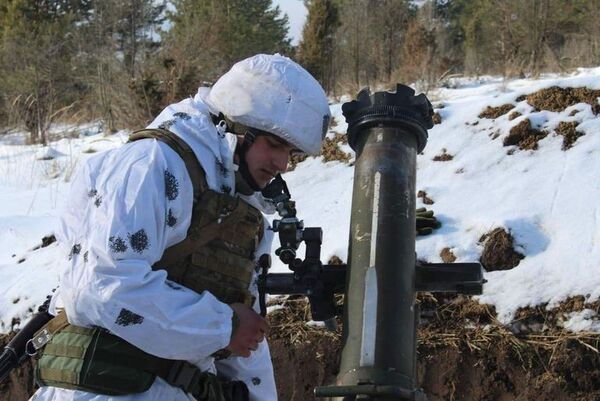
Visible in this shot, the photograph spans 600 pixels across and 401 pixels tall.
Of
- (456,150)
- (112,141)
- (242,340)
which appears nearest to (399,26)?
(112,141)

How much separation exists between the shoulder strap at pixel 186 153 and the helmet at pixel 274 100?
0.20 metres

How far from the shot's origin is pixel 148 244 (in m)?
1.92

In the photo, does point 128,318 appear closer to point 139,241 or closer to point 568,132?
point 139,241

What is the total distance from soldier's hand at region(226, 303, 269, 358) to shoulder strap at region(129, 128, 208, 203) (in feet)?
1.19

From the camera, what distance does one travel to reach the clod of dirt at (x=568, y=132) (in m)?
4.51

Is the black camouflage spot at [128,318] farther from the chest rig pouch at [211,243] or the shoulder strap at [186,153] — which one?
the shoulder strap at [186,153]

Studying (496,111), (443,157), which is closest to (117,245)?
(443,157)

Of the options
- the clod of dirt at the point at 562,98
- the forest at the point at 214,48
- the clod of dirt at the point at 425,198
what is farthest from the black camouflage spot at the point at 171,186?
the forest at the point at 214,48

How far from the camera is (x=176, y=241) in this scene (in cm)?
209

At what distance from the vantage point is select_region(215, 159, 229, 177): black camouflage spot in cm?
219

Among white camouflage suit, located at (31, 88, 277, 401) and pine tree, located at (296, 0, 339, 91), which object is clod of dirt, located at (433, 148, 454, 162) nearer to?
white camouflage suit, located at (31, 88, 277, 401)

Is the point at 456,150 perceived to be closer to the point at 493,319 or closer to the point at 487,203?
the point at 487,203

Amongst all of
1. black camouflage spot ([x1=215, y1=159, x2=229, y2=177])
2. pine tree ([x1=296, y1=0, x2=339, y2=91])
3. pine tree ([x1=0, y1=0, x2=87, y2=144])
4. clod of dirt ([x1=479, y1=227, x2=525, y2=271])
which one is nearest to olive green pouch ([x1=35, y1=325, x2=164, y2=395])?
black camouflage spot ([x1=215, y1=159, x2=229, y2=177])

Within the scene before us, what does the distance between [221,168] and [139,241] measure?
1.34 ft
